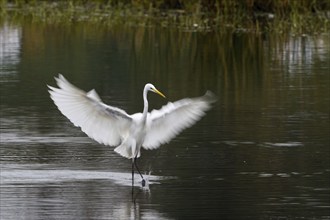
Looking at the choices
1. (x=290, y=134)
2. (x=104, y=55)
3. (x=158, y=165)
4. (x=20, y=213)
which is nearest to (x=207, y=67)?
(x=104, y=55)

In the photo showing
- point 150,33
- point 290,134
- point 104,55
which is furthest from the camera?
point 150,33

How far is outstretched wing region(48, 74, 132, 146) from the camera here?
39.8 ft

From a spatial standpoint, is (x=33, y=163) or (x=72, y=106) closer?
(x=72, y=106)

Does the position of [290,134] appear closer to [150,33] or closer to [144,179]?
[144,179]

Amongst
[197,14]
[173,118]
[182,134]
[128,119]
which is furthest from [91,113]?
[197,14]

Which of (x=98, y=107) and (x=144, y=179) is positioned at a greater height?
(x=98, y=107)

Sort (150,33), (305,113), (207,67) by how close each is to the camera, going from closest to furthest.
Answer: (305,113) < (207,67) < (150,33)

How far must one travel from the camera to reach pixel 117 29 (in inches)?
1195

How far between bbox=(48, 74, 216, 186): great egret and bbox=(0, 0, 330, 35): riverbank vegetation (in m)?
16.6

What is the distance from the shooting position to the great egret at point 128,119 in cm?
1228

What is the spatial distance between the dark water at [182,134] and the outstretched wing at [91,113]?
1.48 ft

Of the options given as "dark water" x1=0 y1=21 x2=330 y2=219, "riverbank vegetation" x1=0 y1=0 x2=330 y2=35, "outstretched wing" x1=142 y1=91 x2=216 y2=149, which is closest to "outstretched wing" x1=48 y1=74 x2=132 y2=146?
"outstretched wing" x1=142 y1=91 x2=216 y2=149

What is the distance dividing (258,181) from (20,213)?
2728 mm

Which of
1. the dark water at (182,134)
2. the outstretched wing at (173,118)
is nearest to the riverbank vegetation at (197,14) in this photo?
the dark water at (182,134)
